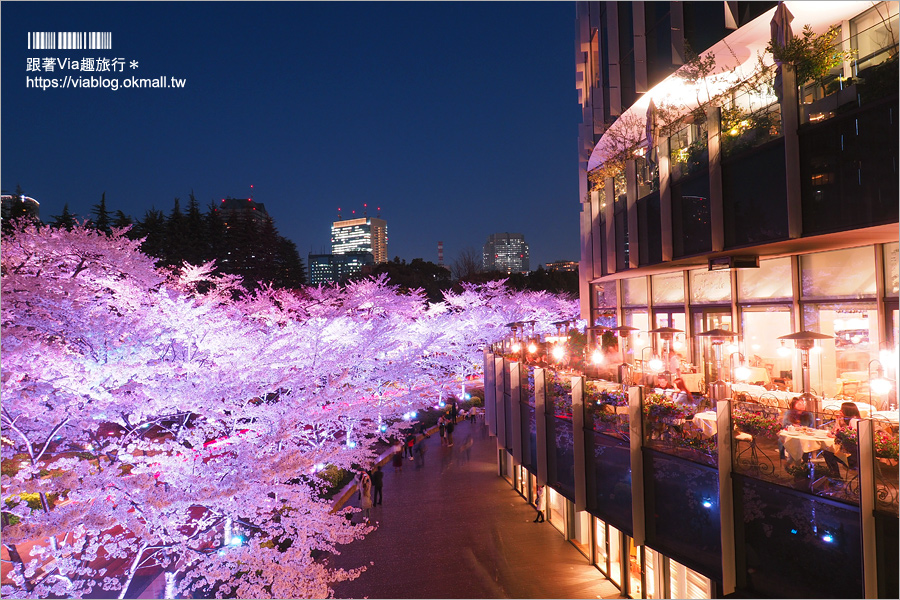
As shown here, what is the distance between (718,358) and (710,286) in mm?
2300

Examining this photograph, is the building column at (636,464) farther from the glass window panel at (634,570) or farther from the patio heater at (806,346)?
the glass window panel at (634,570)

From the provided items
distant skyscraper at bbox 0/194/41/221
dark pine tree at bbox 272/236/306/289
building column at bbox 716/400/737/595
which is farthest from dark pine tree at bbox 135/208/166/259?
building column at bbox 716/400/737/595

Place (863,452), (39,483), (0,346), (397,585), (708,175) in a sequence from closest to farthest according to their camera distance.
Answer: (863,452), (39,483), (0,346), (708,175), (397,585)

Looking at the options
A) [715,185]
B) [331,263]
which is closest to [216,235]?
[715,185]

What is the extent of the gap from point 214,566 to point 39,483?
3.11 meters

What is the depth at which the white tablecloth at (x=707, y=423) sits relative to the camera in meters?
8.16

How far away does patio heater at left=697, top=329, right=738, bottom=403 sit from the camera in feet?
31.8

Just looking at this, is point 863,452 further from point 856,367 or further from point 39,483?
point 39,483

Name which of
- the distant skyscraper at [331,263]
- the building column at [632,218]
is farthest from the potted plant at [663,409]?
the distant skyscraper at [331,263]

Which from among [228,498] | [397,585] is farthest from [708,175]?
[397,585]

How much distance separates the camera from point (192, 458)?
358 inches

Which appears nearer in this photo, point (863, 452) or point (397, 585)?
point (863, 452)

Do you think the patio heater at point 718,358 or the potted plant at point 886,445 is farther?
the patio heater at point 718,358

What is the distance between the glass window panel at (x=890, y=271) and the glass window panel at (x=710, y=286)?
4.40 meters
